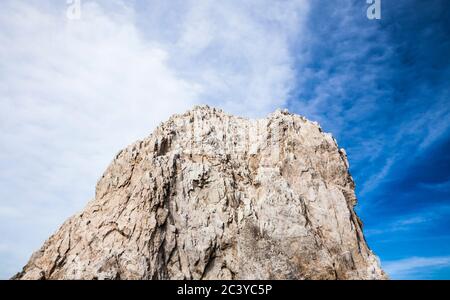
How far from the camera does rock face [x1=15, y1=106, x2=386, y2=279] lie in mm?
34844

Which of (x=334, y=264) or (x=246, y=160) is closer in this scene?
(x=334, y=264)

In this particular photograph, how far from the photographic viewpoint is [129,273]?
32.7 meters

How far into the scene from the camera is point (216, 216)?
37.7m

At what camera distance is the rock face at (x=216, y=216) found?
1372 inches
